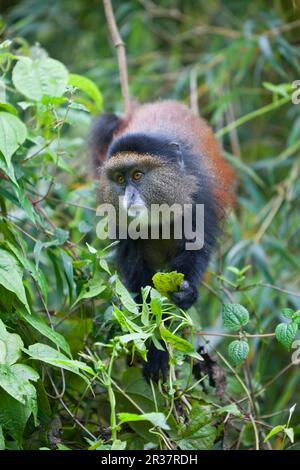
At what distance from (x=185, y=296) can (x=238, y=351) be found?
63 cm

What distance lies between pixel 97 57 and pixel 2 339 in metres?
4.64

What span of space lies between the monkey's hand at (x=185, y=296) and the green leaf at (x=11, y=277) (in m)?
0.78

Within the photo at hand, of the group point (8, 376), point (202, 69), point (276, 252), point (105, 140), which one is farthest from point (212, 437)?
point (202, 69)

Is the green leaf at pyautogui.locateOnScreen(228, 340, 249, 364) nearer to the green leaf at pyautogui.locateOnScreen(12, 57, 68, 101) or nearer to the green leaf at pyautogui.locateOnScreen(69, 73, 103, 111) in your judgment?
the green leaf at pyautogui.locateOnScreen(12, 57, 68, 101)

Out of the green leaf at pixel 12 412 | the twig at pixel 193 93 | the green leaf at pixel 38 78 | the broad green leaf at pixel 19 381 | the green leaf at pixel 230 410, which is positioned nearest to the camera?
the broad green leaf at pixel 19 381

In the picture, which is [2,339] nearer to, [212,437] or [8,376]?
[8,376]

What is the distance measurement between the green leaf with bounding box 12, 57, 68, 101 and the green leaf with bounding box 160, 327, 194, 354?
1206 mm

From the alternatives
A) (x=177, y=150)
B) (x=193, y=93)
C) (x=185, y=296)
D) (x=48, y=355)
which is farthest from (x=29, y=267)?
(x=193, y=93)

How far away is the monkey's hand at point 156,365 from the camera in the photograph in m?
3.16

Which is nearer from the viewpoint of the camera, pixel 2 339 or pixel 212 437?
pixel 2 339

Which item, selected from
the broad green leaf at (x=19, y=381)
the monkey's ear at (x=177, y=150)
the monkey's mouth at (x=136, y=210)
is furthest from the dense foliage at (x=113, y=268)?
the monkey's ear at (x=177, y=150)

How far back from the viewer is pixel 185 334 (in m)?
3.28

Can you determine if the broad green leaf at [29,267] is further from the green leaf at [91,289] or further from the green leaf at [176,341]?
the green leaf at [176,341]

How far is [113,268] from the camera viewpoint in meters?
3.51
